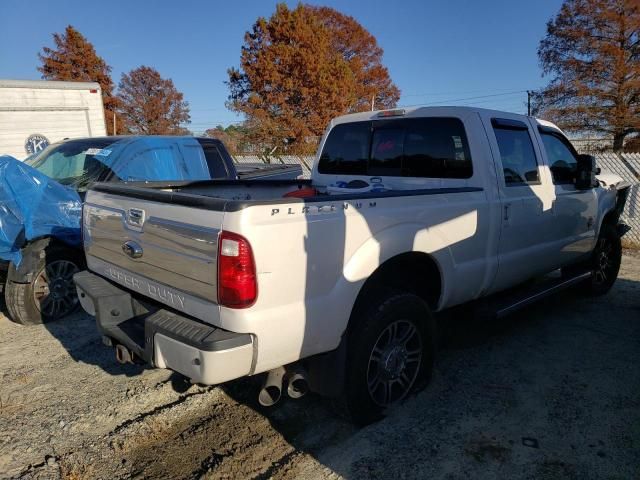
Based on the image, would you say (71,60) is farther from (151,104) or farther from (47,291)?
(47,291)

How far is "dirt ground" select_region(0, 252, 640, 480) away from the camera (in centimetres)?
264

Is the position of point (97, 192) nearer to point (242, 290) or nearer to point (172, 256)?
point (172, 256)

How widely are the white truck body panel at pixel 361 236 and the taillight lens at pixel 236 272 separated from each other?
30 millimetres

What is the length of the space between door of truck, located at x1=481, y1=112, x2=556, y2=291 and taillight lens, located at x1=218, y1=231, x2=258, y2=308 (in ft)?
7.52

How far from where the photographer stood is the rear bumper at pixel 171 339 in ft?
7.19

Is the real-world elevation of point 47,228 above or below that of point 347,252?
below

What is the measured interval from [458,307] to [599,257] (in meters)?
2.65

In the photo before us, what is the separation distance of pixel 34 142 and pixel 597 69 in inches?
836

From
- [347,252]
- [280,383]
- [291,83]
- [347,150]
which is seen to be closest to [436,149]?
[347,150]

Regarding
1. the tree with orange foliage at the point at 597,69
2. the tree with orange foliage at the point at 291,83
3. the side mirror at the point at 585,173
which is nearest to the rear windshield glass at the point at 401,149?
the side mirror at the point at 585,173

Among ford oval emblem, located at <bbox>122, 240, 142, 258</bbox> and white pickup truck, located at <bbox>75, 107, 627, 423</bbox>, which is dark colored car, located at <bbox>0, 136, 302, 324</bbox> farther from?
ford oval emblem, located at <bbox>122, 240, 142, 258</bbox>

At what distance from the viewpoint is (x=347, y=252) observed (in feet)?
8.39

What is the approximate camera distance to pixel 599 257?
5.46m

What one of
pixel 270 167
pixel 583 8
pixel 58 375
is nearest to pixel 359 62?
pixel 583 8
